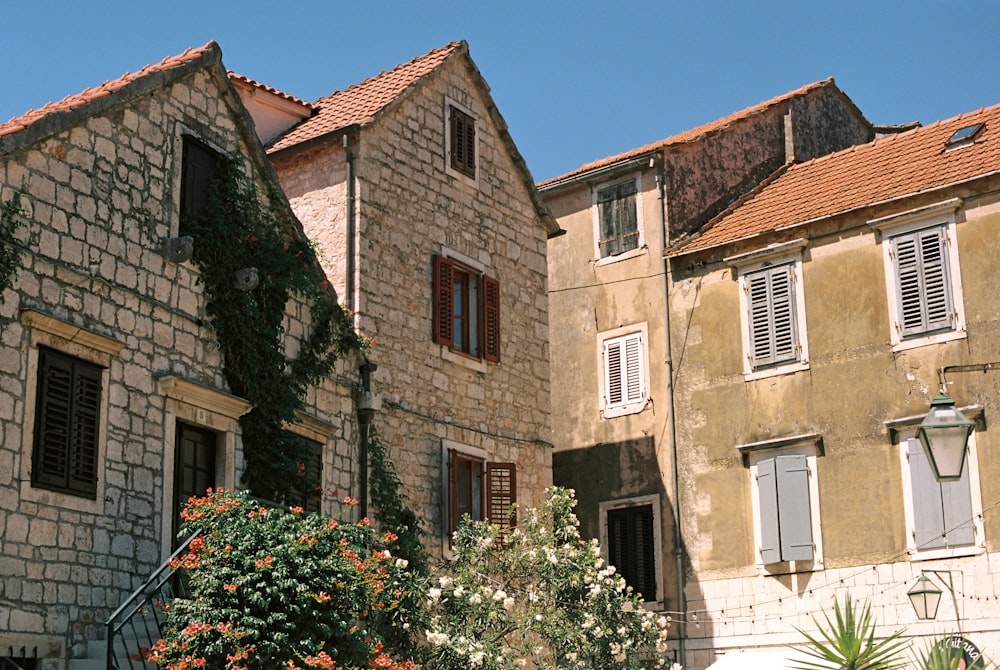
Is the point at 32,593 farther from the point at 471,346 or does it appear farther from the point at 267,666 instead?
the point at 471,346

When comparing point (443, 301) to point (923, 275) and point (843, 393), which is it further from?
point (923, 275)

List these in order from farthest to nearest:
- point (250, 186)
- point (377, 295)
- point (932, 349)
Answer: point (932, 349)
point (377, 295)
point (250, 186)

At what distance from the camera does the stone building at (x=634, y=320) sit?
21797mm

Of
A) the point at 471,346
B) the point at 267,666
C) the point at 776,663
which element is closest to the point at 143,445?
the point at 267,666

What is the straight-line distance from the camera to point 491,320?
1955cm

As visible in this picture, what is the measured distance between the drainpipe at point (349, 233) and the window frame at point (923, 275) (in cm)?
746

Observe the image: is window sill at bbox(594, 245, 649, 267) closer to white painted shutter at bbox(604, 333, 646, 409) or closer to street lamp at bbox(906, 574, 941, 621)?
white painted shutter at bbox(604, 333, 646, 409)

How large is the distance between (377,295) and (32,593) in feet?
23.0

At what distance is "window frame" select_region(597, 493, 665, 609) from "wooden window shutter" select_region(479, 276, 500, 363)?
3.90m

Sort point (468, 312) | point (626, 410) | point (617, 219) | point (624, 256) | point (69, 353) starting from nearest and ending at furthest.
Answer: point (69, 353) → point (468, 312) → point (626, 410) → point (624, 256) → point (617, 219)

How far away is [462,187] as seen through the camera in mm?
19844

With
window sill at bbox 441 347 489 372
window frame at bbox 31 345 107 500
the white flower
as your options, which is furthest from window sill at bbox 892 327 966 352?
window frame at bbox 31 345 107 500

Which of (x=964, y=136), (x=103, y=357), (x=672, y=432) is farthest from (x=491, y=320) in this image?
(x=103, y=357)

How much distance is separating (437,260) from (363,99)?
2720mm
